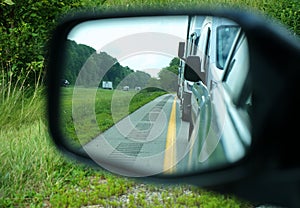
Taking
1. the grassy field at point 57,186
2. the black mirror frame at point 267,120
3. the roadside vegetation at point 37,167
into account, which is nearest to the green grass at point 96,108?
the black mirror frame at point 267,120

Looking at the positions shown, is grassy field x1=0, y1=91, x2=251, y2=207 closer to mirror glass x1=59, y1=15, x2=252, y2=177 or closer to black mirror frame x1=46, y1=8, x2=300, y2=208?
mirror glass x1=59, y1=15, x2=252, y2=177

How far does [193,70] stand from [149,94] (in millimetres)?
176

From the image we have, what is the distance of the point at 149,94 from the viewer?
1.59 metres

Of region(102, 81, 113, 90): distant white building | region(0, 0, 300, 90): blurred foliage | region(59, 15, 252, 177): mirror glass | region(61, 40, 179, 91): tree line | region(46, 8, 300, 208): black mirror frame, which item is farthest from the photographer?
region(0, 0, 300, 90): blurred foliage

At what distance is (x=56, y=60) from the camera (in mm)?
1532

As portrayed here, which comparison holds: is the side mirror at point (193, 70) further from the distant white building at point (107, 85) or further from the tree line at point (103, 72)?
the distant white building at point (107, 85)

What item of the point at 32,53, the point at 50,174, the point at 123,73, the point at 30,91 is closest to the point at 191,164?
the point at 123,73

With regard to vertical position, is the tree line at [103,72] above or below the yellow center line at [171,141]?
above

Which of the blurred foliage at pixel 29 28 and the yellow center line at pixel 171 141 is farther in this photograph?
the blurred foliage at pixel 29 28

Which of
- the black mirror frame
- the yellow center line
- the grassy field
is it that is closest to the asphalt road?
the yellow center line

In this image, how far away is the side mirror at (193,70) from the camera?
1.47 meters

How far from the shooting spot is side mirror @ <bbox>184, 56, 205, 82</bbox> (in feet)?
4.83

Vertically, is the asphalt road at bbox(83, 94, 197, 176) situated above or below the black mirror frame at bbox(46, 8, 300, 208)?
below

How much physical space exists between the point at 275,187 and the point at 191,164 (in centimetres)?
32
